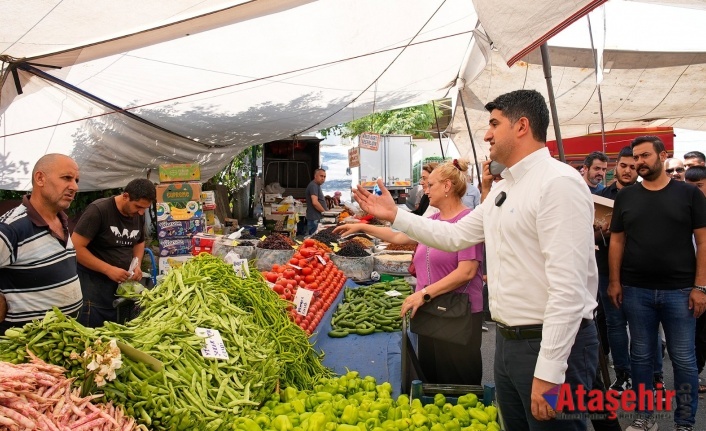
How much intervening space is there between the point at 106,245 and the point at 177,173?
128 inches

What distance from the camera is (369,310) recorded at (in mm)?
5336

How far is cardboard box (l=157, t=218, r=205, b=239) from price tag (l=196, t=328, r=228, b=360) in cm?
512

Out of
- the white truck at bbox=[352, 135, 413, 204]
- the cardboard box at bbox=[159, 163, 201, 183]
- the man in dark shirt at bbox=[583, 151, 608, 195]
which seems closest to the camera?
the man in dark shirt at bbox=[583, 151, 608, 195]

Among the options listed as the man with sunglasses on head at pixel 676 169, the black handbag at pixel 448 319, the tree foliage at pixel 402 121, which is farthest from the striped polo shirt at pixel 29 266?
the tree foliage at pixel 402 121

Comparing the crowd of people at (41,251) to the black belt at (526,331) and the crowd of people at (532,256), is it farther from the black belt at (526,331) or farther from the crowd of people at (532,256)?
the black belt at (526,331)

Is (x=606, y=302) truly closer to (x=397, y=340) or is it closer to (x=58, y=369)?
(x=397, y=340)

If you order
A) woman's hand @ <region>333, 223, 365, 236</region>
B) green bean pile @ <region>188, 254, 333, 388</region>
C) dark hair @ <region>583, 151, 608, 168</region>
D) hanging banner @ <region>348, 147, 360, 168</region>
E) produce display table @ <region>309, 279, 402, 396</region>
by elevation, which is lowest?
produce display table @ <region>309, 279, 402, 396</region>

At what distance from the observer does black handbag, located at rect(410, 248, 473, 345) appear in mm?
3881

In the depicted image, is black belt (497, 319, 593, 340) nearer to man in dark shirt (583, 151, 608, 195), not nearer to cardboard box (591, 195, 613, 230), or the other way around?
cardboard box (591, 195, 613, 230)

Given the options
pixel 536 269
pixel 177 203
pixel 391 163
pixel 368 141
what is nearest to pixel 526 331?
pixel 536 269

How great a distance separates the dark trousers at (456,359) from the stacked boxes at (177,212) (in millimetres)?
4658

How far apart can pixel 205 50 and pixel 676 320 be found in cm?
533

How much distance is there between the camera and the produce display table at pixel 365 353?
4039 mm


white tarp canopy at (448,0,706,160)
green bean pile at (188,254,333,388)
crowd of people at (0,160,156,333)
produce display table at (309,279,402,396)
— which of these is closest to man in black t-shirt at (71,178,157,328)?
crowd of people at (0,160,156,333)
